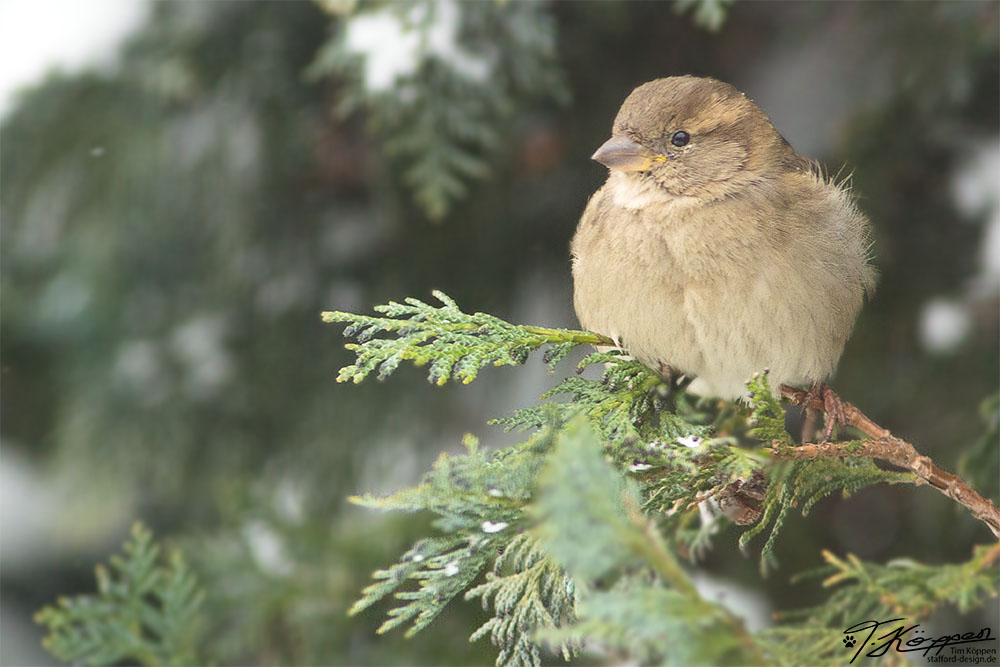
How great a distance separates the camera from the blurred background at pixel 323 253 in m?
2.70

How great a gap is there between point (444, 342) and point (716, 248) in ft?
2.51

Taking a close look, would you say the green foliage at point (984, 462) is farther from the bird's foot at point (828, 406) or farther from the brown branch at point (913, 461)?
the brown branch at point (913, 461)

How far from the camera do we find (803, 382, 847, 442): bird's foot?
189cm

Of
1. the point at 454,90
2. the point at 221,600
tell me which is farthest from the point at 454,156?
the point at 221,600

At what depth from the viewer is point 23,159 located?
3006 mm

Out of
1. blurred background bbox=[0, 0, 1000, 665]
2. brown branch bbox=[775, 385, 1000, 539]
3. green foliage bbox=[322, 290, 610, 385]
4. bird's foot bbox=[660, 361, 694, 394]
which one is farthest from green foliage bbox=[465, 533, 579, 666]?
blurred background bbox=[0, 0, 1000, 665]

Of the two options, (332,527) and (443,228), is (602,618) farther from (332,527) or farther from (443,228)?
(443,228)

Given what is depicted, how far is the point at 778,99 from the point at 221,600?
2.31m

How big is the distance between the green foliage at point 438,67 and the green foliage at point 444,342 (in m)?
1.11

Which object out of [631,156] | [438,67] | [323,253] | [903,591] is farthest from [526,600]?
[323,253]

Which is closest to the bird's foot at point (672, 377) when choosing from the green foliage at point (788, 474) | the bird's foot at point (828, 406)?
the bird's foot at point (828, 406)

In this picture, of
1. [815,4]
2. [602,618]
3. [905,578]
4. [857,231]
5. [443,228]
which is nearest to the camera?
[602,618]

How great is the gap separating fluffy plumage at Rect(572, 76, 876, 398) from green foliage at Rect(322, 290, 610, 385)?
52 cm

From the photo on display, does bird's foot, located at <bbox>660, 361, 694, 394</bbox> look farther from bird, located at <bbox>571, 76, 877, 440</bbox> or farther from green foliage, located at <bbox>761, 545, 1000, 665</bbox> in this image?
green foliage, located at <bbox>761, 545, 1000, 665</bbox>
